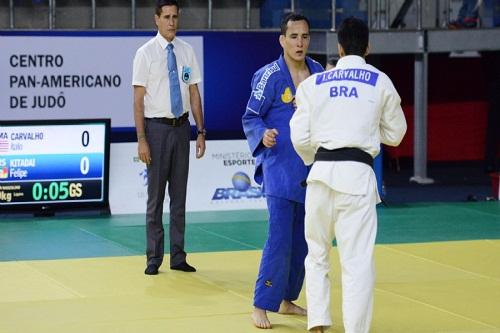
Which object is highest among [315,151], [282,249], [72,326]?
[315,151]

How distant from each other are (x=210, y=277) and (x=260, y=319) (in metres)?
2.03

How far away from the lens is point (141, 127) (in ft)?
33.8

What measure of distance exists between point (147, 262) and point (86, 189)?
3.92 metres

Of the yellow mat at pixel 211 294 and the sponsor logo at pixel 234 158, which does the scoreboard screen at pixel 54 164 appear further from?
the yellow mat at pixel 211 294

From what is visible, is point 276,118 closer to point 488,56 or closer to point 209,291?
point 209,291

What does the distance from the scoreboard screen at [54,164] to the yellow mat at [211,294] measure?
3.01 m

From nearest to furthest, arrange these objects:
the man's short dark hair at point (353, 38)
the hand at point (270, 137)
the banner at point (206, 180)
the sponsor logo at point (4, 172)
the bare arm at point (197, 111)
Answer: the man's short dark hair at point (353, 38)
the hand at point (270, 137)
the bare arm at point (197, 111)
the sponsor logo at point (4, 172)
the banner at point (206, 180)

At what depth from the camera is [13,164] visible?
45.5ft

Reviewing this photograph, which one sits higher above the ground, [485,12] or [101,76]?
[485,12]

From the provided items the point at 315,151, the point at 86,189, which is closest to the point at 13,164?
the point at 86,189

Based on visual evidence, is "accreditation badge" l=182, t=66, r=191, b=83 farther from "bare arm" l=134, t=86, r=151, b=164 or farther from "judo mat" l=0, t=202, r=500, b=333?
"judo mat" l=0, t=202, r=500, b=333

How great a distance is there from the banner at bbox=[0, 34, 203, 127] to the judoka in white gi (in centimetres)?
713

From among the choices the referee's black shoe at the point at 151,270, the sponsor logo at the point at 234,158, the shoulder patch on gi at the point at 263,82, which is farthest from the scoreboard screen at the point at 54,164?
the shoulder patch on gi at the point at 263,82

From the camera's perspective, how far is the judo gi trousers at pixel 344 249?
7348 mm
